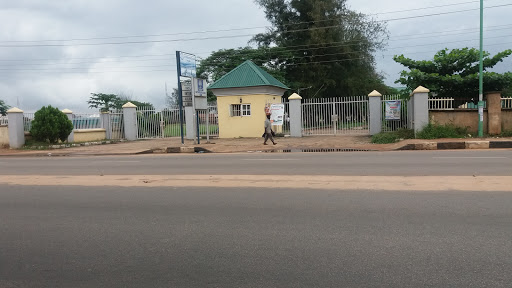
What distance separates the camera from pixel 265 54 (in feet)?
131

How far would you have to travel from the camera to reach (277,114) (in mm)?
23125

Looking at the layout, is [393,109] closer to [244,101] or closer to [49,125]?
[244,101]

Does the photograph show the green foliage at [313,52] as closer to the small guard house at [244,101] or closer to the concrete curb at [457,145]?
the small guard house at [244,101]

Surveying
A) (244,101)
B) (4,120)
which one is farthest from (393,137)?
(4,120)

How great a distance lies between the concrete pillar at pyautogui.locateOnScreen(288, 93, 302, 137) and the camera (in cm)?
2267

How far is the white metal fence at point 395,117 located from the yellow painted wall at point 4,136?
818 inches

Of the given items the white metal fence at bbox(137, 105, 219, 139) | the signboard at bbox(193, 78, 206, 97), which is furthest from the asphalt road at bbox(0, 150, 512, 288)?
the white metal fence at bbox(137, 105, 219, 139)

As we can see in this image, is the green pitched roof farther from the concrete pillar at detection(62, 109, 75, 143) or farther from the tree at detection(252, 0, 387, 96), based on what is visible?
the tree at detection(252, 0, 387, 96)

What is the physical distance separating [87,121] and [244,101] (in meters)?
10.4

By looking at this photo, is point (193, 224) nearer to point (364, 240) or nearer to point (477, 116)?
point (364, 240)

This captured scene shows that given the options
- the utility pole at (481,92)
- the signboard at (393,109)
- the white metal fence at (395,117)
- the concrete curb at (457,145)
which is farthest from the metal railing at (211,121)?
the utility pole at (481,92)

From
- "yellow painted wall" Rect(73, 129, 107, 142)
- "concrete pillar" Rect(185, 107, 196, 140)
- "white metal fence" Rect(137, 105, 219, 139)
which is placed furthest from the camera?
"white metal fence" Rect(137, 105, 219, 139)

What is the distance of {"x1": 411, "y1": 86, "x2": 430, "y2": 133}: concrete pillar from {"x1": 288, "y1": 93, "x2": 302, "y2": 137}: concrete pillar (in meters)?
6.53

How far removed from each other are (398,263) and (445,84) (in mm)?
18544
